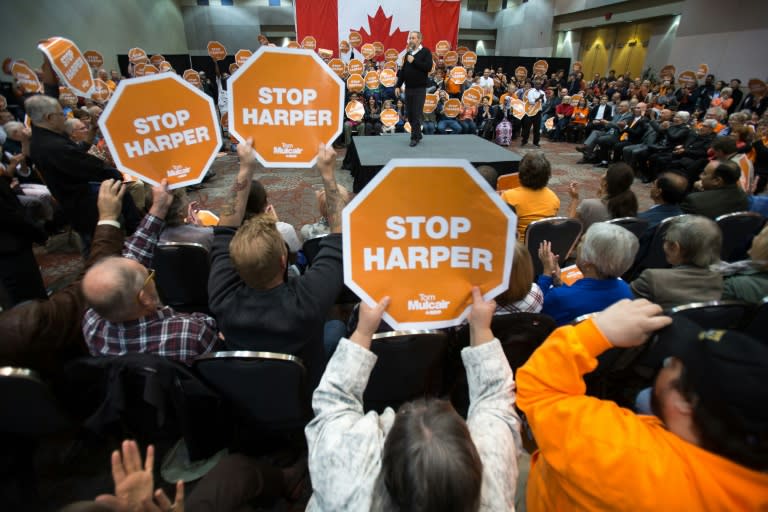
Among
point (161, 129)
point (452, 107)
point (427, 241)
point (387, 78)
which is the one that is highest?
point (387, 78)

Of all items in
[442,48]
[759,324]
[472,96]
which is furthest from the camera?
[442,48]

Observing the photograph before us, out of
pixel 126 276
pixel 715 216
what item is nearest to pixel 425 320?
pixel 126 276

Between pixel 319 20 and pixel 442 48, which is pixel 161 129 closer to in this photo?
pixel 442 48

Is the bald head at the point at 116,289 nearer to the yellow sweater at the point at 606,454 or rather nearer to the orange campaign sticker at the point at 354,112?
the yellow sweater at the point at 606,454

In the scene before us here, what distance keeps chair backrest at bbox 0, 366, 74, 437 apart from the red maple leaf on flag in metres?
16.5

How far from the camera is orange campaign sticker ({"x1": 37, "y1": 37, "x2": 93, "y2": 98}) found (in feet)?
7.86

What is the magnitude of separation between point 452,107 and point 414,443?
9600 millimetres

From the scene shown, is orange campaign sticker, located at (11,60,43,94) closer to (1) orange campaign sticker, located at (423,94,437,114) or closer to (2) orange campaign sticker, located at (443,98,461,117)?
(1) orange campaign sticker, located at (423,94,437,114)

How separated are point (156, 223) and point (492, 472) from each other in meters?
1.84

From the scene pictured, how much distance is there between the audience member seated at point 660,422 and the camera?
2.12 feet

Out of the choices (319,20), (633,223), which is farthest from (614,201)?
(319,20)

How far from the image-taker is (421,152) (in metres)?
6.28

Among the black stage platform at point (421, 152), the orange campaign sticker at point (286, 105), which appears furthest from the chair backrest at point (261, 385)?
the black stage platform at point (421, 152)

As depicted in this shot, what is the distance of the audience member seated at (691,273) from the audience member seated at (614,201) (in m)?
1.17
